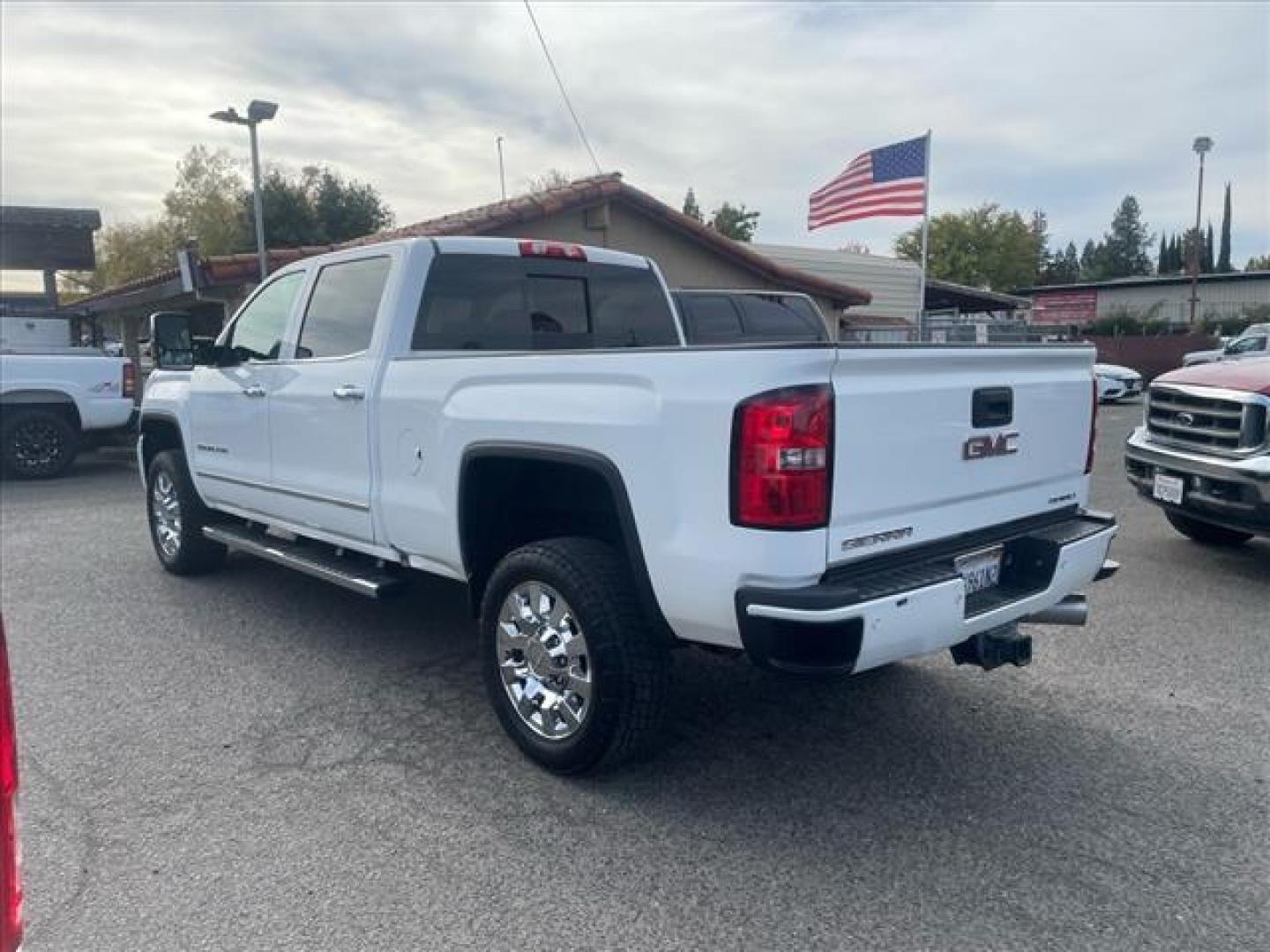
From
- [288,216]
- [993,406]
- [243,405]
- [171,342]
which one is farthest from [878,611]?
[288,216]

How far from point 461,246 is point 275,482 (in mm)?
1678

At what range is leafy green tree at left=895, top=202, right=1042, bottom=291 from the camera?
5369 centimetres

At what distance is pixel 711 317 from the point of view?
10625 mm

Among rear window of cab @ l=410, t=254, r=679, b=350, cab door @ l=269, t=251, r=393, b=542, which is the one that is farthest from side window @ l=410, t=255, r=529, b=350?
cab door @ l=269, t=251, r=393, b=542

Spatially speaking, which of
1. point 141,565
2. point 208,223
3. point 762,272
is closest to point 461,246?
point 141,565

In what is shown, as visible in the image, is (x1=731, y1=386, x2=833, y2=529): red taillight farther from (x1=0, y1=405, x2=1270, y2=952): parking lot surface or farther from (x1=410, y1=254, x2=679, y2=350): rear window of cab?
(x1=410, y1=254, x2=679, y2=350): rear window of cab

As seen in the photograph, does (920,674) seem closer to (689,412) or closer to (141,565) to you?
Result: (689,412)

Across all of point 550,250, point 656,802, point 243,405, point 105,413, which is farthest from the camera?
point 105,413

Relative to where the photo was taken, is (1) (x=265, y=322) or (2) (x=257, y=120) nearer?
(1) (x=265, y=322)

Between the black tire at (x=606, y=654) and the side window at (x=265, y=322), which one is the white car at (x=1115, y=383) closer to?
the side window at (x=265, y=322)

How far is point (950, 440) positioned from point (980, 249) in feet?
182

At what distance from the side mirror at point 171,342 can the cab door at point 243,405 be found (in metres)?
0.14

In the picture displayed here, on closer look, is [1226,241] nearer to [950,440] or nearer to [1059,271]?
[1059,271]

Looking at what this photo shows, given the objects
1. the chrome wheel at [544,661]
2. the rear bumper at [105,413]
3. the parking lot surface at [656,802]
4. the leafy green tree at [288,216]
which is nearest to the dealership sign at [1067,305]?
the leafy green tree at [288,216]
